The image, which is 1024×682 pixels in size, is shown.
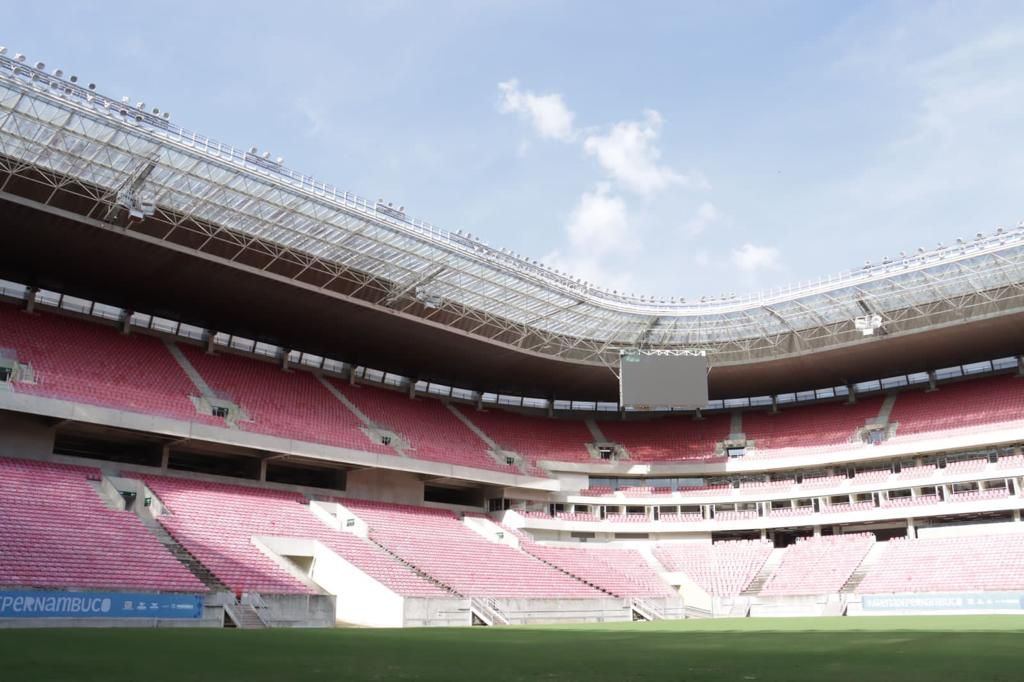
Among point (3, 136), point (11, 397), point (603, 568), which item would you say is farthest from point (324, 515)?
point (3, 136)

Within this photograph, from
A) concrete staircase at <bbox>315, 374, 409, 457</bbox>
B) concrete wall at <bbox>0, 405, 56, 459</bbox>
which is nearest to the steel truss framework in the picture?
concrete staircase at <bbox>315, 374, 409, 457</bbox>

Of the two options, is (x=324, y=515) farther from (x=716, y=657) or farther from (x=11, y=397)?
(x=716, y=657)

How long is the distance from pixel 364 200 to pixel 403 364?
18.7 meters

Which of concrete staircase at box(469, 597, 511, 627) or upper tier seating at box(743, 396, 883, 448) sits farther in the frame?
upper tier seating at box(743, 396, 883, 448)

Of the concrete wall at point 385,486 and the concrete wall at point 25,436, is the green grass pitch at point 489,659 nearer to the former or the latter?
the concrete wall at point 25,436

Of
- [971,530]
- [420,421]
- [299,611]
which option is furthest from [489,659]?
[971,530]

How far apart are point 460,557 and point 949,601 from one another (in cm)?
2156

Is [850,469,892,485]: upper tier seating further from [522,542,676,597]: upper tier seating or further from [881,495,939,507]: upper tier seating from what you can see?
[522,542,676,597]: upper tier seating

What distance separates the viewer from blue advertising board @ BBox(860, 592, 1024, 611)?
33031 millimetres

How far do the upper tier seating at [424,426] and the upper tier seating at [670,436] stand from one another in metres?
10.5

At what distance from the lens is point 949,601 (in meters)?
34.0

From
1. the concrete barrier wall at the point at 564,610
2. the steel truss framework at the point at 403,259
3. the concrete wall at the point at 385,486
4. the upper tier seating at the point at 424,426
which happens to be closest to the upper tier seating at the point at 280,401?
the upper tier seating at the point at 424,426

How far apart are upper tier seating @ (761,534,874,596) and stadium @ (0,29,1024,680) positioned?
22cm

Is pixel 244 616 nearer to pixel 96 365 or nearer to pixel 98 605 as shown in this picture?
pixel 98 605
